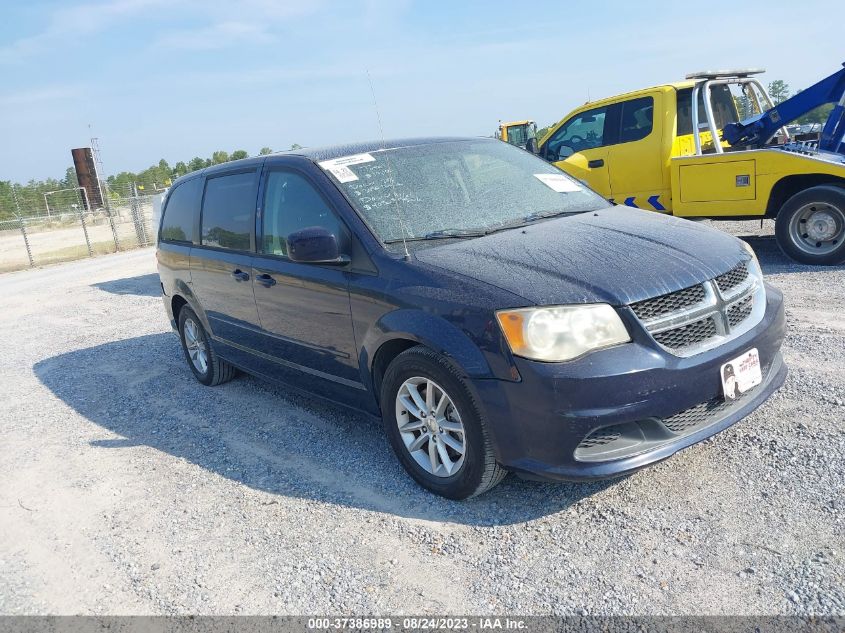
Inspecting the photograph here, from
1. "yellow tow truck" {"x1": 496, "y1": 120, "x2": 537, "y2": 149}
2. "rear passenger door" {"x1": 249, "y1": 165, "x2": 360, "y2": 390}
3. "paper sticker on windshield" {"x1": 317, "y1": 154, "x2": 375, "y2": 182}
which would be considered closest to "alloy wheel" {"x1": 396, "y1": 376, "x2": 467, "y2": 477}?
"rear passenger door" {"x1": 249, "y1": 165, "x2": 360, "y2": 390}

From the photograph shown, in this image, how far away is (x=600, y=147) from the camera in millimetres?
9305

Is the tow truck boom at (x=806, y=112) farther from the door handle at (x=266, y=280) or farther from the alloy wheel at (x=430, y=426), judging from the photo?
the alloy wheel at (x=430, y=426)

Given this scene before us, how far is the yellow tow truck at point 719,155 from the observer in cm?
754

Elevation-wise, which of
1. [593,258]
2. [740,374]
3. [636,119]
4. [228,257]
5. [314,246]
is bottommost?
[740,374]

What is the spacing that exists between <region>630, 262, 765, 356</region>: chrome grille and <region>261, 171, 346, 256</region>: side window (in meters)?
1.78

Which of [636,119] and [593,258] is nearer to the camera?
[593,258]

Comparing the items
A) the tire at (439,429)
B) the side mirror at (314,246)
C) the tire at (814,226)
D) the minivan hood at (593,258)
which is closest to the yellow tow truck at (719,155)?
the tire at (814,226)

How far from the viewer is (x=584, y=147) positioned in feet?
31.3

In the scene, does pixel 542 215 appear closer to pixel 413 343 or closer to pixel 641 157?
pixel 413 343

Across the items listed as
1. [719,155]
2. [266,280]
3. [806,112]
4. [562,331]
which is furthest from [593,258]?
[806,112]

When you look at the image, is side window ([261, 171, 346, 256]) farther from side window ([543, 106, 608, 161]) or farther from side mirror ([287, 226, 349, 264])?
side window ([543, 106, 608, 161])

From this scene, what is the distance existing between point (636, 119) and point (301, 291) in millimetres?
6382

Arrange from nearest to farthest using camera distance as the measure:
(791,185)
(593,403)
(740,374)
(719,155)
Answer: (593,403) < (740,374) < (791,185) < (719,155)

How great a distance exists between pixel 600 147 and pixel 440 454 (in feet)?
22.8
